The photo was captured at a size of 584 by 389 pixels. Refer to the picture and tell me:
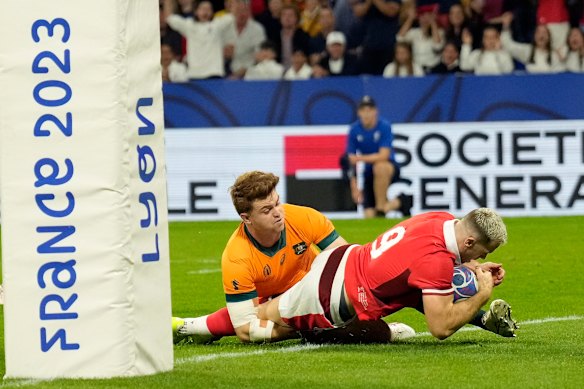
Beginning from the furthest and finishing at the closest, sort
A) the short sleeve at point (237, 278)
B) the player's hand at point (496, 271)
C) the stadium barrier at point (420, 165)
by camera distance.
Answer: the stadium barrier at point (420, 165)
the short sleeve at point (237, 278)
the player's hand at point (496, 271)

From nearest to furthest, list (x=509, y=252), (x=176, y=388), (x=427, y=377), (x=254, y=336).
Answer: (x=176, y=388) → (x=427, y=377) → (x=254, y=336) → (x=509, y=252)

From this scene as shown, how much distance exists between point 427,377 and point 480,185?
11.8 meters

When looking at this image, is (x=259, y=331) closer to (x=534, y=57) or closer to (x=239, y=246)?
(x=239, y=246)

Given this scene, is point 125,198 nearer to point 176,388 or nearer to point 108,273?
point 108,273

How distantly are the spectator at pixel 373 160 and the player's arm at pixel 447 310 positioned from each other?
10.9 meters

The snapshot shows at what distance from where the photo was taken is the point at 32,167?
6.70m

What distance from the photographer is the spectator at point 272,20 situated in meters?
21.7

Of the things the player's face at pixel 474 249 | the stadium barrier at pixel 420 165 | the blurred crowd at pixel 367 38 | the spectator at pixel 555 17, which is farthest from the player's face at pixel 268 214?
the spectator at pixel 555 17

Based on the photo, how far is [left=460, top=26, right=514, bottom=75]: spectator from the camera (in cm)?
2028

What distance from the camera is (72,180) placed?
21.9 ft

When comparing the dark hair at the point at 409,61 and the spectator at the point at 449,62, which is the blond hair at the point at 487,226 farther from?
the spectator at the point at 449,62

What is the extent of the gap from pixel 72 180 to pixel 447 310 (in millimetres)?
2362

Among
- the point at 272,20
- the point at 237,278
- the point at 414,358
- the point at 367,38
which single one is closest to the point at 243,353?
the point at 237,278

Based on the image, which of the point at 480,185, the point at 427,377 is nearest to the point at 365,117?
the point at 480,185
